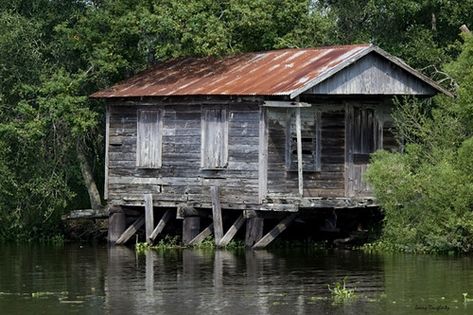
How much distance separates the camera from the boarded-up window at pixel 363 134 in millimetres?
36844

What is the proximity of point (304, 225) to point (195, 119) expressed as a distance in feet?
14.7

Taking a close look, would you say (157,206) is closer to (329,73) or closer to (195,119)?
(195,119)

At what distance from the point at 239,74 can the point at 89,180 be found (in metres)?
7.12

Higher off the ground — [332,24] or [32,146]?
Result: [332,24]

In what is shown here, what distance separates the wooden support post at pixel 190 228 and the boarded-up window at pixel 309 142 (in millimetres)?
3241

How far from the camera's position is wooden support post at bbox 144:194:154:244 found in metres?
37.5

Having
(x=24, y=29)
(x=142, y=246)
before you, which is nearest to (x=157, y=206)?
(x=142, y=246)

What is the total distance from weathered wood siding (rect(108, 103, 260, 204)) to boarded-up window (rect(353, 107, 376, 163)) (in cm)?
313

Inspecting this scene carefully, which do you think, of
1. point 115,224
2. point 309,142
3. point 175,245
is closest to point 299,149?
point 309,142

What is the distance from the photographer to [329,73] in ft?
113

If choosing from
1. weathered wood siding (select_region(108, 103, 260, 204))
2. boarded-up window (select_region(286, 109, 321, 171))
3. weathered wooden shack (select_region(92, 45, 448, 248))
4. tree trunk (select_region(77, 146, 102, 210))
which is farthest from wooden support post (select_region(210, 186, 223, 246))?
tree trunk (select_region(77, 146, 102, 210))

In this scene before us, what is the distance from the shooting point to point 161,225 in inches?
1489

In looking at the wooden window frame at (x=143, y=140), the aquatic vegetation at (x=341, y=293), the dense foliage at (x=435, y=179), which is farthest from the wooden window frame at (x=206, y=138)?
the aquatic vegetation at (x=341, y=293)

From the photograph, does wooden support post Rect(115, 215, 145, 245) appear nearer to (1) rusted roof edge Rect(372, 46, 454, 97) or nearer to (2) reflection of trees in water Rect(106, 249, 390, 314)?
(2) reflection of trees in water Rect(106, 249, 390, 314)
